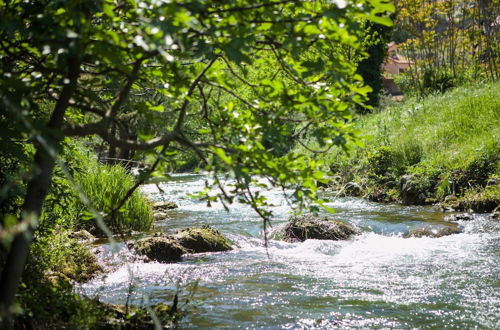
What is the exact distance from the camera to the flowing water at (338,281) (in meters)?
5.50

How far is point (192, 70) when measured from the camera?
348 centimetres

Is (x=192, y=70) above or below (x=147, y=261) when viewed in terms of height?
above

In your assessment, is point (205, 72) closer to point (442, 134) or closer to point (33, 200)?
point (33, 200)

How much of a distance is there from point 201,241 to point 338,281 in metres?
2.74

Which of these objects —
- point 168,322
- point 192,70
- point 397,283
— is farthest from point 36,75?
point 397,283

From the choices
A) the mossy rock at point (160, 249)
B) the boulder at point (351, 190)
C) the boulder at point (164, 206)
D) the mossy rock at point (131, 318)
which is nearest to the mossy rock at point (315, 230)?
the mossy rock at point (160, 249)

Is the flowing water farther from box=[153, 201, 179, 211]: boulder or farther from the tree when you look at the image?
box=[153, 201, 179, 211]: boulder

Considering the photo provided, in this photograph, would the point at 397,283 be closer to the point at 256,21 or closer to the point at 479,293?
the point at 479,293

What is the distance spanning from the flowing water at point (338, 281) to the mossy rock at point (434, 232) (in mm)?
186

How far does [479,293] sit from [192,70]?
451cm

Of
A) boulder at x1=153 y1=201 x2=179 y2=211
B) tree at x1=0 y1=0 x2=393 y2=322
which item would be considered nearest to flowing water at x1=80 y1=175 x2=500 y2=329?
tree at x1=0 y1=0 x2=393 y2=322

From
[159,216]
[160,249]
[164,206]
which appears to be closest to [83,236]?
[160,249]

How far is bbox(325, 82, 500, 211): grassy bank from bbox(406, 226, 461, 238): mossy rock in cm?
187

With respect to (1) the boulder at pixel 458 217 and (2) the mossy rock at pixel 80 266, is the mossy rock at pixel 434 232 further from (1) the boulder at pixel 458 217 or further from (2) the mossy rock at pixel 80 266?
(2) the mossy rock at pixel 80 266
